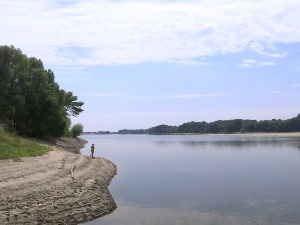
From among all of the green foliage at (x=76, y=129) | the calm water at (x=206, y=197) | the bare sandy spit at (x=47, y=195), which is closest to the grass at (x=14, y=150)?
the bare sandy spit at (x=47, y=195)

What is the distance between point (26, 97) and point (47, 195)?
4281 centimetres

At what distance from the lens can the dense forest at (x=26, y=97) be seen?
5741 cm

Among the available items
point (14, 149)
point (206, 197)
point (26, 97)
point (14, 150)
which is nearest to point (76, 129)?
point (26, 97)

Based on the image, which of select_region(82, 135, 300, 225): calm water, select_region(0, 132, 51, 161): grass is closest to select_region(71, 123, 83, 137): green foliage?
select_region(82, 135, 300, 225): calm water

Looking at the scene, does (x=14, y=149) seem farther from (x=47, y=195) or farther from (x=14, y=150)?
(x=47, y=195)

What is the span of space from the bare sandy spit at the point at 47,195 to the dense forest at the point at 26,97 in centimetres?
2985

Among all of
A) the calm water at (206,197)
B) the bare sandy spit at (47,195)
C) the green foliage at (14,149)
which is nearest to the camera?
the bare sandy spit at (47,195)

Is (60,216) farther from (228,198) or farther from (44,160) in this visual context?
(44,160)

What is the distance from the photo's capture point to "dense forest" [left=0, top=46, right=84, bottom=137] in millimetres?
57406

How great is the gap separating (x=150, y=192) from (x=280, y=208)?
9.58 metres

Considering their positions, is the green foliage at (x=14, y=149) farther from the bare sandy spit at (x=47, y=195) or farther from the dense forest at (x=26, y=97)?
the dense forest at (x=26, y=97)

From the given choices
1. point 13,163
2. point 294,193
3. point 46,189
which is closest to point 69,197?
point 46,189

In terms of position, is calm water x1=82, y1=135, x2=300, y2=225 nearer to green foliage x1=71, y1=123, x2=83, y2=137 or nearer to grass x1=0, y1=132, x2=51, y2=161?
grass x1=0, y1=132, x2=51, y2=161

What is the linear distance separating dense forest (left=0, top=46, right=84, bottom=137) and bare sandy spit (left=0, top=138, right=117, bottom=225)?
29850 mm
